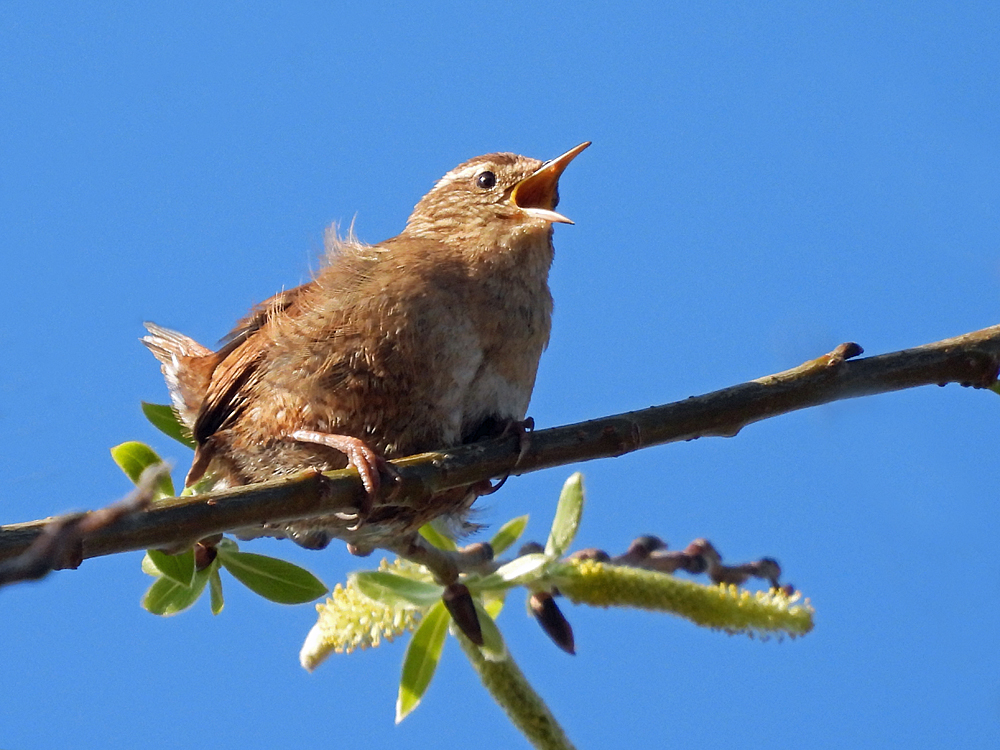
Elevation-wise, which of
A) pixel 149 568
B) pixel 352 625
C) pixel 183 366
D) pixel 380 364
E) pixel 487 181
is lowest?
pixel 352 625

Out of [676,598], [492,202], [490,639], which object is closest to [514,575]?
[490,639]

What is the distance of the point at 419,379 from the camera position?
144 inches

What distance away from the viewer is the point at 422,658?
134 inches

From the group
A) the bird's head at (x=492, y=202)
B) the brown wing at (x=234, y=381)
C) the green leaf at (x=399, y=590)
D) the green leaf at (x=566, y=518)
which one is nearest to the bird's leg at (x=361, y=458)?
the green leaf at (x=399, y=590)

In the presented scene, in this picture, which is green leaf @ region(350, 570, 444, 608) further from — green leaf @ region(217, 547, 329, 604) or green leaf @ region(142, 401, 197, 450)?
green leaf @ region(142, 401, 197, 450)

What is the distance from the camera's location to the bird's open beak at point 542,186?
4.51 metres

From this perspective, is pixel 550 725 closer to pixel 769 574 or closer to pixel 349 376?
pixel 769 574

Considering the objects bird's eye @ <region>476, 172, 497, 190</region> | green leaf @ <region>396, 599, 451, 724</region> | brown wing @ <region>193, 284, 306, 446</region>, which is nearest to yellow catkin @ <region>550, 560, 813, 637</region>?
green leaf @ <region>396, 599, 451, 724</region>

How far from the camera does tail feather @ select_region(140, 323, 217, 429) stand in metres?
4.11

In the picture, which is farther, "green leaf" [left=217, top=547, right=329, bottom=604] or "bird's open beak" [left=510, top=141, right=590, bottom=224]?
"bird's open beak" [left=510, top=141, right=590, bottom=224]

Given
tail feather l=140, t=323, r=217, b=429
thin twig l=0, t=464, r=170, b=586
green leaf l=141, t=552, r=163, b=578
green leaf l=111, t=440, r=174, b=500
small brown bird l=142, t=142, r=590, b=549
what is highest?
tail feather l=140, t=323, r=217, b=429

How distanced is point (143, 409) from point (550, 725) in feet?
6.20

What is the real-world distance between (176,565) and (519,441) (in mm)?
995

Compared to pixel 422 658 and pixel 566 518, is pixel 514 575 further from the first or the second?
pixel 422 658
